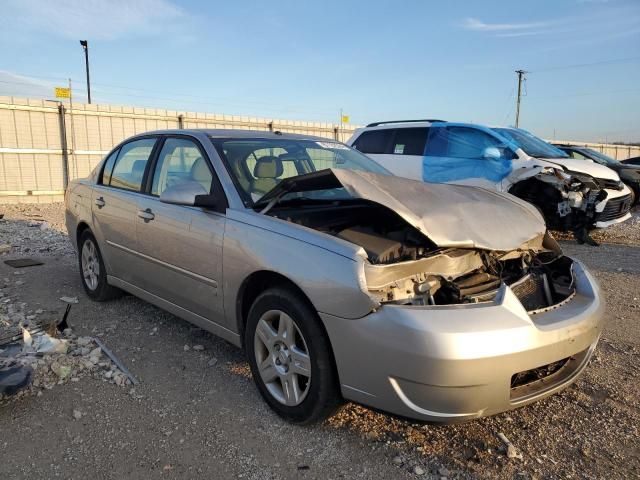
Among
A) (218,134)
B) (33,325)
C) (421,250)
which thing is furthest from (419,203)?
(33,325)

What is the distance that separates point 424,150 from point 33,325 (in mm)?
6766

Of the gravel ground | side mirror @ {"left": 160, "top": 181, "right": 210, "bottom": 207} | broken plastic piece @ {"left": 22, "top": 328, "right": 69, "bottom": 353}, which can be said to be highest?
side mirror @ {"left": 160, "top": 181, "right": 210, "bottom": 207}

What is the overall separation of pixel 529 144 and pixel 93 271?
734cm

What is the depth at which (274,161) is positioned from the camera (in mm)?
3652

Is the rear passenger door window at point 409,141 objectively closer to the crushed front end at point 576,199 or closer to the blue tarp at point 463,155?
the blue tarp at point 463,155

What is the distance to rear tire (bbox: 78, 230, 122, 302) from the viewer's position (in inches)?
189

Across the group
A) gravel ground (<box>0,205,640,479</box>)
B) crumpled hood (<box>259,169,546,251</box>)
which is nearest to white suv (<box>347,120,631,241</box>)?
gravel ground (<box>0,205,640,479</box>)

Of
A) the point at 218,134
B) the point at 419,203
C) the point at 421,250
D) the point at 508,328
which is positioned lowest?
the point at 508,328

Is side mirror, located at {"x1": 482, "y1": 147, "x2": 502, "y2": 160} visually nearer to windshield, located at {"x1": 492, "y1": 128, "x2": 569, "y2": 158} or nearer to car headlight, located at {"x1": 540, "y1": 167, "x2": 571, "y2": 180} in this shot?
windshield, located at {"x1": 492, "y1": 128, "x2": 569, "y2": 158}

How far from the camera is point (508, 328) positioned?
2287mm

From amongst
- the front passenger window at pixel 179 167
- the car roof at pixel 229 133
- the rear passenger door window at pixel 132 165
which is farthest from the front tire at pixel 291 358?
the rear passenger door window at pixel 132 165

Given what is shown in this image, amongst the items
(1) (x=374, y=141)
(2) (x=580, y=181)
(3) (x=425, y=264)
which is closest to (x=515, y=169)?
(2) (x=580, y=181)

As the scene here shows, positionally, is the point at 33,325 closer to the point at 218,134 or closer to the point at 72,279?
the point at 72,279

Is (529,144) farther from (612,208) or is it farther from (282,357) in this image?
(282,357)
